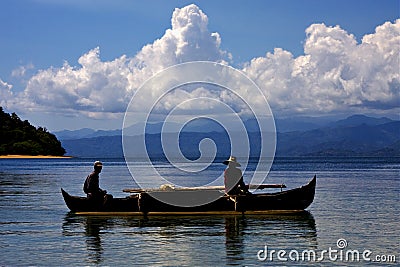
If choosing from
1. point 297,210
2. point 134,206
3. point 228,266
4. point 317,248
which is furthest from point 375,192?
point 228,266

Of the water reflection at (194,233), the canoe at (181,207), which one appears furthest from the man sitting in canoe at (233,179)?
the water reflection at (194,233)

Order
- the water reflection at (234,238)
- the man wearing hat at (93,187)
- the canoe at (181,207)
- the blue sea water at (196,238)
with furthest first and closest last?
the canoe at (181,207)
the man wearing hat at (93,187)
the water reflection at (234,238)
the blue sea water at (196,238)

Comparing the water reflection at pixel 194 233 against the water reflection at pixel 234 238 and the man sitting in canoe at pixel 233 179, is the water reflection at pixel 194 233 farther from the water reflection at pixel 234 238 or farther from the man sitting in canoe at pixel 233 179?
the man sitting in canoe at pixel 233 179

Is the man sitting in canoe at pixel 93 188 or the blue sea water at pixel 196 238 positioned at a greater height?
the man sitting in canoe at pixel 93 188

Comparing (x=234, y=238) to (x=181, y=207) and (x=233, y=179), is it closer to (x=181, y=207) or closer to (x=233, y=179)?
(x=233, y=179)

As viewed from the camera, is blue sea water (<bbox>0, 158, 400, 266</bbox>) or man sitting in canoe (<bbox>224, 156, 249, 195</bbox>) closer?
blue sea water (<bbox>0, 158, 400, 266</bbox>)

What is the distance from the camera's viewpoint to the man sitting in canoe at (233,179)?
32500 mm

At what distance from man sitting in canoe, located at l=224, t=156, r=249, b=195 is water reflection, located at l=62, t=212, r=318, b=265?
1.34m

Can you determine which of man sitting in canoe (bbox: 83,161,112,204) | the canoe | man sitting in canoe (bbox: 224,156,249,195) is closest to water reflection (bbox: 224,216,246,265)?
the canoe

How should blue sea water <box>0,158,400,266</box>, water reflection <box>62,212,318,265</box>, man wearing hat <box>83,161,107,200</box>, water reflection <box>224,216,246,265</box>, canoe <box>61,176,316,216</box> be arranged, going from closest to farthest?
blue sea water <box>0,158,400,266</box> → water reflection <box>224,216,246,265</box> → water reflection <box>62,212,318,265</box> → man wearing hat <box>83,161,107,200</box> → canoe <box>61,176,316,216</box>

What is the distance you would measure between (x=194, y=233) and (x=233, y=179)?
579 centimetres

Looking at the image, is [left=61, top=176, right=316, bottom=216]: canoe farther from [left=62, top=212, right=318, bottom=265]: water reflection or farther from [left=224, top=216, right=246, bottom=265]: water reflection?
[left=224, top=216, right=246, bottom=265]: water reflection

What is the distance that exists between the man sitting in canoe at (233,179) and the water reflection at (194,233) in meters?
1.34

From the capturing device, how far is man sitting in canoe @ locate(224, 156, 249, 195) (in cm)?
3250
